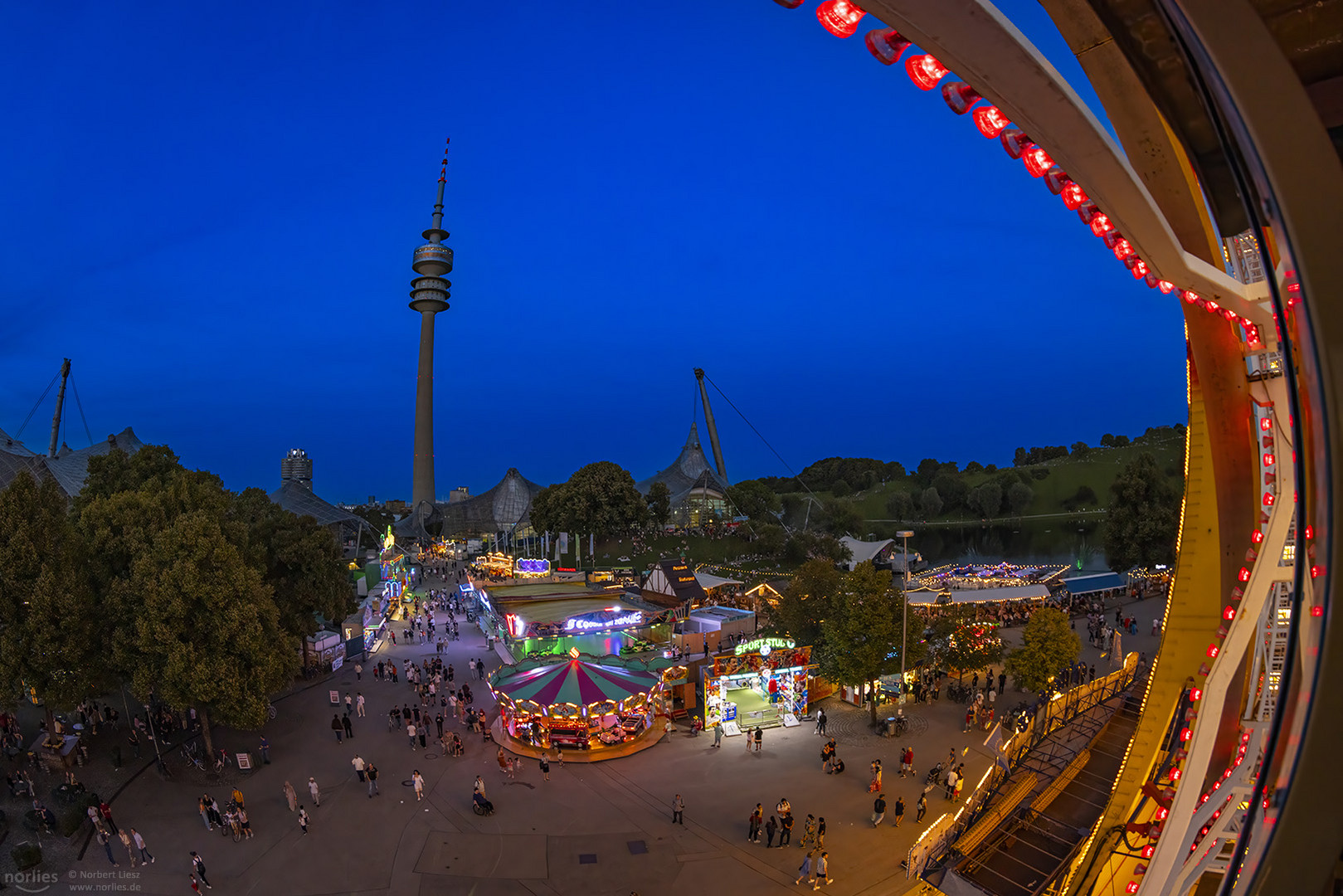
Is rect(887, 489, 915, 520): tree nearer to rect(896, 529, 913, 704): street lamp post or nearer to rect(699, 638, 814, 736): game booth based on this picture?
rect(896, 529, 913, 704): street lamp post

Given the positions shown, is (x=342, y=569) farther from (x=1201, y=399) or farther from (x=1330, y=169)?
(x=1330, y=169)

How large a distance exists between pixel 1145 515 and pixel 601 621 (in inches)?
1032

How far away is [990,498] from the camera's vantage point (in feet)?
280

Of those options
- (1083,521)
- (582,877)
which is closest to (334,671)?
(582,877)

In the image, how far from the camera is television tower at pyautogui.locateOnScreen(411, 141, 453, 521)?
8975 cm

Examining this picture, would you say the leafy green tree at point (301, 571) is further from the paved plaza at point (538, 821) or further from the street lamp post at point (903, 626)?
the street lamp post at point (903, 626)

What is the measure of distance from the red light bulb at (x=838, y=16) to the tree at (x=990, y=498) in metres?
89.8

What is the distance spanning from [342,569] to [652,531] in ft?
121

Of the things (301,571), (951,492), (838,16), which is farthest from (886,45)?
(951,492)

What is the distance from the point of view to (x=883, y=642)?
18844 millimetres

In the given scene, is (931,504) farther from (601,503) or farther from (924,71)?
(924,71)

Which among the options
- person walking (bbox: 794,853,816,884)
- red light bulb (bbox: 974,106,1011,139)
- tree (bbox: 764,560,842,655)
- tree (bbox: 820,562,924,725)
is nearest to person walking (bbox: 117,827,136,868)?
person walking (bbox: 794,853,816,884)

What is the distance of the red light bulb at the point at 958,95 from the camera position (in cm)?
413

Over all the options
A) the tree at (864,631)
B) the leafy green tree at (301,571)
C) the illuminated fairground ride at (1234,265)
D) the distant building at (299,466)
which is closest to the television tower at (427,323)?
the distant building at (299,466)
